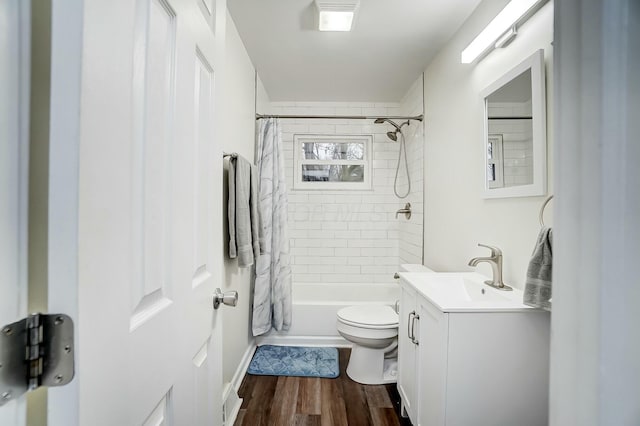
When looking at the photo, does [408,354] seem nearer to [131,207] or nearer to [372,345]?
[372,345]

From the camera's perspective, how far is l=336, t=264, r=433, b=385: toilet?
6.56ft

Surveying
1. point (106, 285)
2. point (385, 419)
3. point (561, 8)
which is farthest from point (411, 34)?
point (385, 419)

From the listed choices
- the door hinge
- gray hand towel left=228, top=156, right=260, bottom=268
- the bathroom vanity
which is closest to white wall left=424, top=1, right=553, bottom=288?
the bathroom vanity

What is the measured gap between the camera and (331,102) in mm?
3158

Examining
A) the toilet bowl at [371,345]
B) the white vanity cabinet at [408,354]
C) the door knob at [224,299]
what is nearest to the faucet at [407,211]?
the toilet bowl at [371,345]

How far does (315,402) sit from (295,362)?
0.49 meters

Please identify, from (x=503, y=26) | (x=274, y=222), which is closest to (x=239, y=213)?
(x=274, y=222)

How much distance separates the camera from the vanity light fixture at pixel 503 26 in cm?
126

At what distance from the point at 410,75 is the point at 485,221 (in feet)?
5.28

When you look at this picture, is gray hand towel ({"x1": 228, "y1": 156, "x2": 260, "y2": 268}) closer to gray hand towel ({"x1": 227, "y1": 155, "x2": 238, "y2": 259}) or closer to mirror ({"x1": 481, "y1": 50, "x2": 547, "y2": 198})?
gray hand towel ({"x1": 227, "y1": 155, "x2": 238, "y2": 259})

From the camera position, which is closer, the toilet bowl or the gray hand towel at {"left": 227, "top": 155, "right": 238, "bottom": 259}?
the gray hand towel at {"left": 227, "top": 155, "right": 238, "bottom": 259}

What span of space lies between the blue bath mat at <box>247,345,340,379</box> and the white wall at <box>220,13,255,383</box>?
0.55 ft

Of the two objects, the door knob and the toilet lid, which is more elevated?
the door knob

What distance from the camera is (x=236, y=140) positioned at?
78.2 inches
